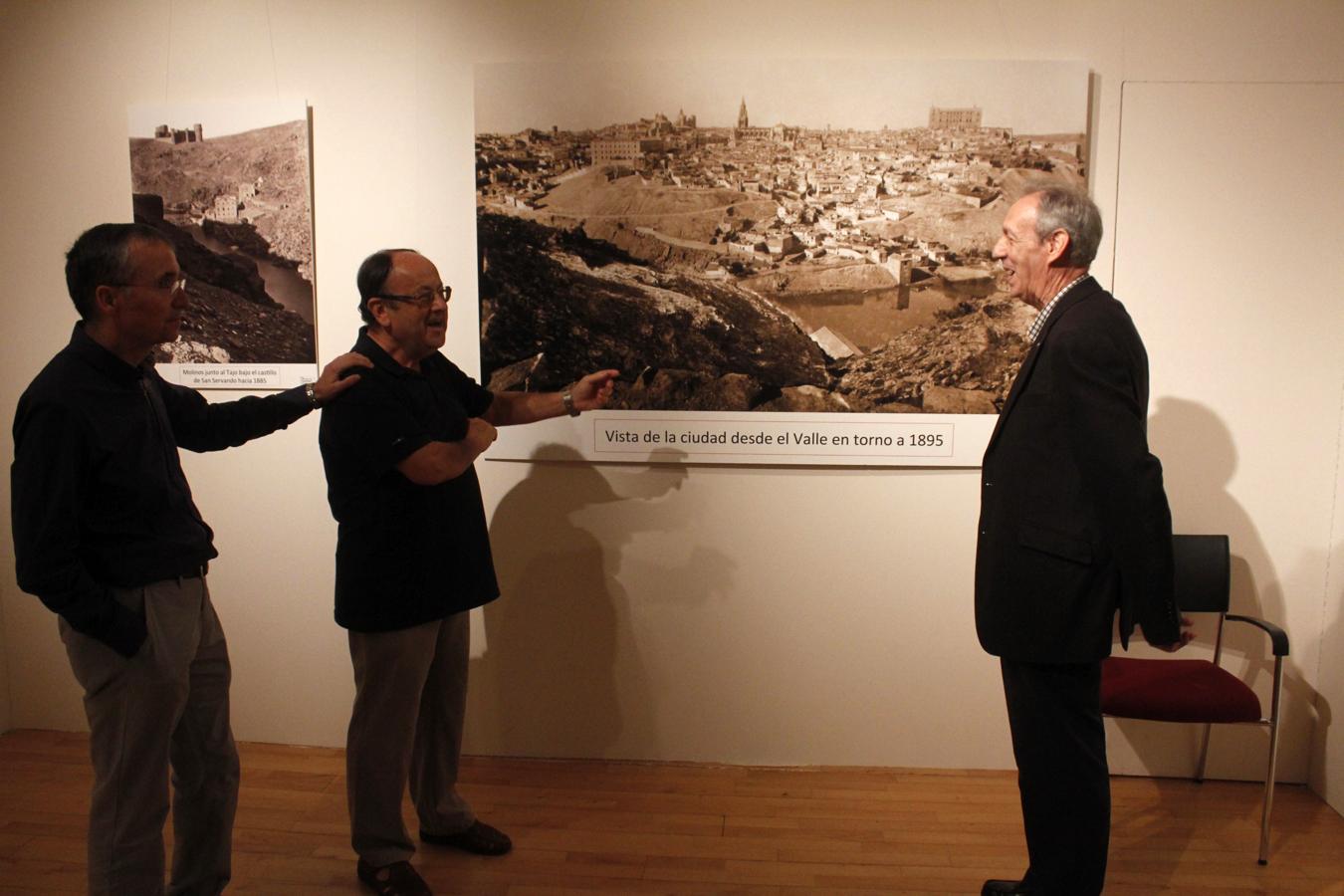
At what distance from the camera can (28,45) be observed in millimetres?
3123

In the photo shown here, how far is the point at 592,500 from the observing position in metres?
3.11

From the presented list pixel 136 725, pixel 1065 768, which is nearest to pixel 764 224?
pixel 1065 768

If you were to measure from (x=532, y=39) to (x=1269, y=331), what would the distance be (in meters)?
2.62

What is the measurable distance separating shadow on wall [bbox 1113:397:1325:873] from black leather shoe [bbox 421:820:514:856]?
1991 millimetres

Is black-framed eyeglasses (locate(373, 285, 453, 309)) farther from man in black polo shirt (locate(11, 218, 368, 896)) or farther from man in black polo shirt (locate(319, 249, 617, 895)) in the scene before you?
man in black polo shirt (locate(11, 218, 368, 896))

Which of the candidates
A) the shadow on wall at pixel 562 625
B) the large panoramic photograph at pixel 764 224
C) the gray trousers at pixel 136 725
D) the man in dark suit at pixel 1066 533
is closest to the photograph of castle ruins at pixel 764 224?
the large panoramic photograph at pixel 764 224

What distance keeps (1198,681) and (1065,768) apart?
91cm

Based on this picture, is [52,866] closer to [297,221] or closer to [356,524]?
[356,524]

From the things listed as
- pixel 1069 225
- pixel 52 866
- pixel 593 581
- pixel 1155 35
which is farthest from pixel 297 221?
pixel 1155 35

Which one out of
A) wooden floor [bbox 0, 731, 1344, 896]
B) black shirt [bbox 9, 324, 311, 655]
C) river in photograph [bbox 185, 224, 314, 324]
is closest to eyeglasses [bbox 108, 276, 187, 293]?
black shirt [bbox 9, 324, 311, 655]

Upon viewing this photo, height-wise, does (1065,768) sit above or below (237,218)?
below

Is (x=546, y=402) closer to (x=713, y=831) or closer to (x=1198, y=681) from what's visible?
(x=713, y=831)

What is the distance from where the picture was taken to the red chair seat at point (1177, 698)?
2557 mm

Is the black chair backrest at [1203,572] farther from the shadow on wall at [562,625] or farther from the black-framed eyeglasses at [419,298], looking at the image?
the black-framed eyeglasses at [419,298]
